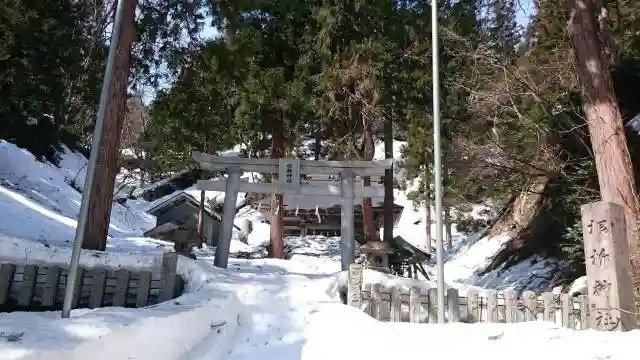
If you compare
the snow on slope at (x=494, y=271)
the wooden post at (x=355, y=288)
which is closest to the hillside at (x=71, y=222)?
the snow on slope at (x=494, y=271)

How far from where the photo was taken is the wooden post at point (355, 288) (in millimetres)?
7148

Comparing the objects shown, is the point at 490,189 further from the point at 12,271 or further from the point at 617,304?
the point at 12,271

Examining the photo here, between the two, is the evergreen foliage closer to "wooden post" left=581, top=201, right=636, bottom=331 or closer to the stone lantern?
the stone lantern

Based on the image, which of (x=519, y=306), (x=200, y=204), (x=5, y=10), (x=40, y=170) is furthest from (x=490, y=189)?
(x=40, y=170)

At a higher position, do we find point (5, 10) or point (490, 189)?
point (5, 10)

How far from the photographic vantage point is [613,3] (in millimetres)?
12305

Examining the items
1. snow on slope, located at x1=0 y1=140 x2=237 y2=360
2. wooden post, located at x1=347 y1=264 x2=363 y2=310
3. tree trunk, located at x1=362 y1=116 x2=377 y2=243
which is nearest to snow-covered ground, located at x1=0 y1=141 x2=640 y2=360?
snow on slope, located at x1=0 y1=140 x2=237 y2=360

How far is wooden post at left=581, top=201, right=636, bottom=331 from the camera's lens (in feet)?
18.4

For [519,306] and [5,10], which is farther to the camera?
[5,10]

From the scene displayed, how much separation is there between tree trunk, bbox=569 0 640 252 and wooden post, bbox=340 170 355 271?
446cm

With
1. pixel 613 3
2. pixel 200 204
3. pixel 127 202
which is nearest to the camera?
pixel 613 3

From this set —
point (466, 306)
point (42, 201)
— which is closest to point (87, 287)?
point (466, 306)

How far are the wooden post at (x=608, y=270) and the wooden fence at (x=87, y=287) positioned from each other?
5.19m

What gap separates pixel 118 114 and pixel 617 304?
792 cm
